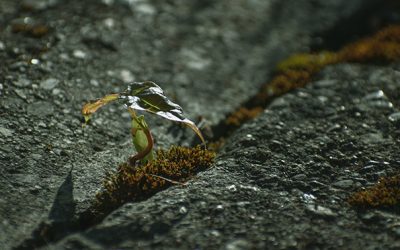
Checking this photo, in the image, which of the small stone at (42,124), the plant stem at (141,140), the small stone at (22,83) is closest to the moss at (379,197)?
the plant stem at (141,140)

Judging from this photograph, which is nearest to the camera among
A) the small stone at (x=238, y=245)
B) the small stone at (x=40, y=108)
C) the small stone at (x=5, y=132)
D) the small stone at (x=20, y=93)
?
the small stone at (x=238, y=245)

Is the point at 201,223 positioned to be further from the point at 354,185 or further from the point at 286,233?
the point at 354,185

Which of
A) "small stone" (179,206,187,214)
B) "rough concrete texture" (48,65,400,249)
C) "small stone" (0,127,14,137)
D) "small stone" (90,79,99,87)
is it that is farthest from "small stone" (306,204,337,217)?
"small stone" (90,79,99,87)

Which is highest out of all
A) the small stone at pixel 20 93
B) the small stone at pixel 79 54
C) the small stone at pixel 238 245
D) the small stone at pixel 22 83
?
the small stone at pixel 79 54

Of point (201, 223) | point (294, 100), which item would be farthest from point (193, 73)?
point (201, 223)

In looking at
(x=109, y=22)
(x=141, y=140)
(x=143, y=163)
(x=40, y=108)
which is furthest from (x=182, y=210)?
(x=109, y=22)

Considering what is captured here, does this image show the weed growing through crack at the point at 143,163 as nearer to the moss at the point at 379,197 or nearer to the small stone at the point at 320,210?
the small stone at the point at 320,210

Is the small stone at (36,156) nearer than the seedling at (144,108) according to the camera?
No

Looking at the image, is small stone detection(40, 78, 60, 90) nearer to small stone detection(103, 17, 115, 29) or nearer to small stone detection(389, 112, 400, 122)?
small stone detection(103, 17, 115, 29)
